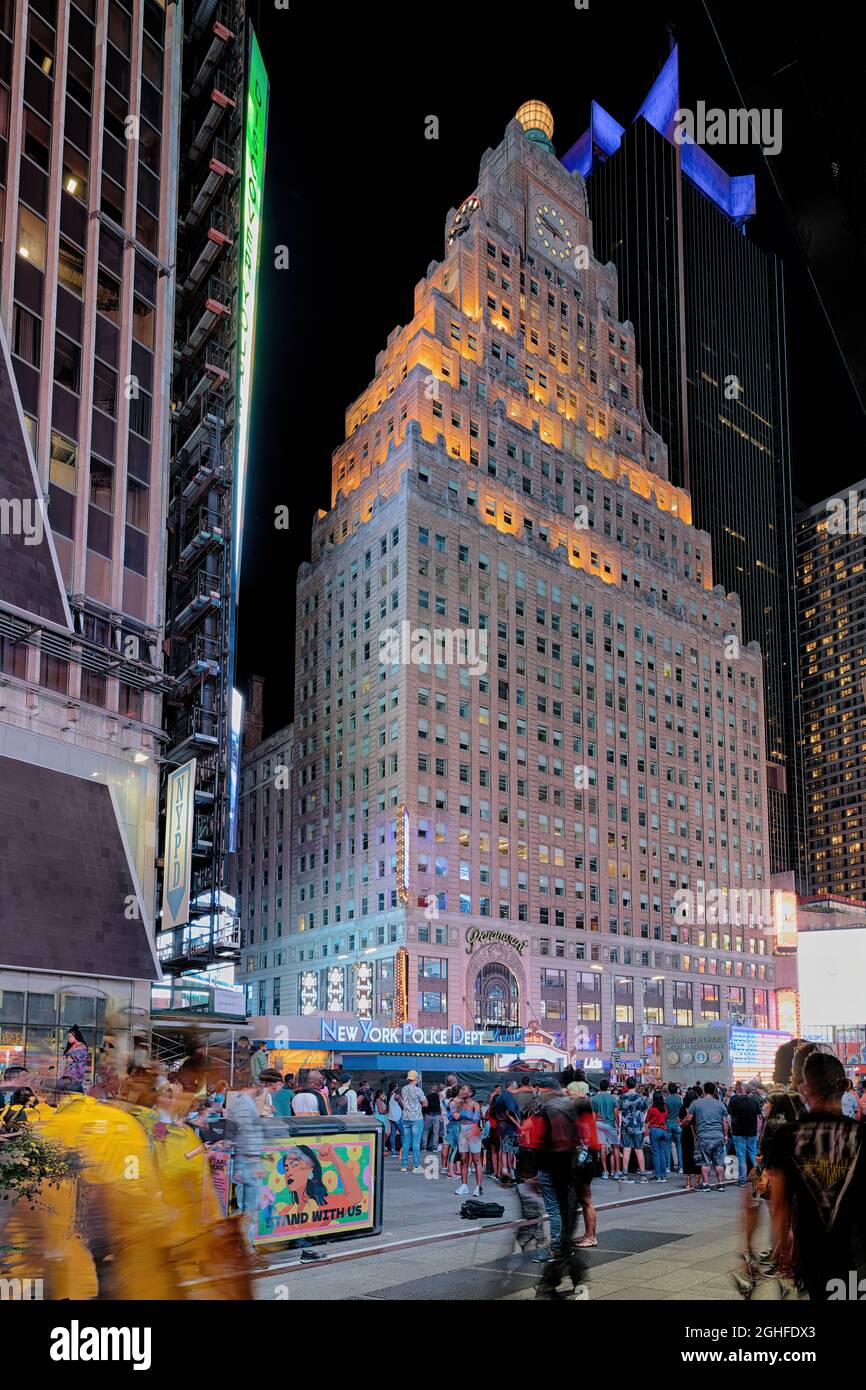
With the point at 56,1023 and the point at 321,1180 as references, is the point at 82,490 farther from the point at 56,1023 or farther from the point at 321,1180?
the point at 321,1180

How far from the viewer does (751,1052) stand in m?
36.5

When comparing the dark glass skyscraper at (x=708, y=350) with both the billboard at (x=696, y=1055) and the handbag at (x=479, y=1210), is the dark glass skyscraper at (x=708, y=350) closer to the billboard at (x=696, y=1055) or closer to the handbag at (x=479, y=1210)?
the billboard at (x=696, y=1055)

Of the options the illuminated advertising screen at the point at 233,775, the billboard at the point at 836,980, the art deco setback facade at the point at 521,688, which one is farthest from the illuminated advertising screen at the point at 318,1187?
the art deco setback facade at the point at 521,688

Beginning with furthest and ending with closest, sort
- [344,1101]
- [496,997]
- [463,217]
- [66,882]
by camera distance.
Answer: [463,217]
[496,997]
[66,882]
[344,1101]

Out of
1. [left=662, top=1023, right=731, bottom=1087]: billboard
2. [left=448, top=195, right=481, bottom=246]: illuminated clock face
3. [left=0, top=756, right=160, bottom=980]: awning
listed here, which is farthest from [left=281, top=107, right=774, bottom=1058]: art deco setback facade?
[left=0, top=756, right=160, bottom=980]: awning

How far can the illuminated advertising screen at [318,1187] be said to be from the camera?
1244 cm

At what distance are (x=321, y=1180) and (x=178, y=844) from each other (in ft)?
86.7

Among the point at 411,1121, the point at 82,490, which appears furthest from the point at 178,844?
the point at 411,1121

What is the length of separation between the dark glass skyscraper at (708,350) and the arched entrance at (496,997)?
346 feet

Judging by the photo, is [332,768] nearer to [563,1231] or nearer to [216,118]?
[216,118]

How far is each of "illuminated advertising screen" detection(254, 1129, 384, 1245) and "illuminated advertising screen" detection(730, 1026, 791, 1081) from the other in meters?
23.6
